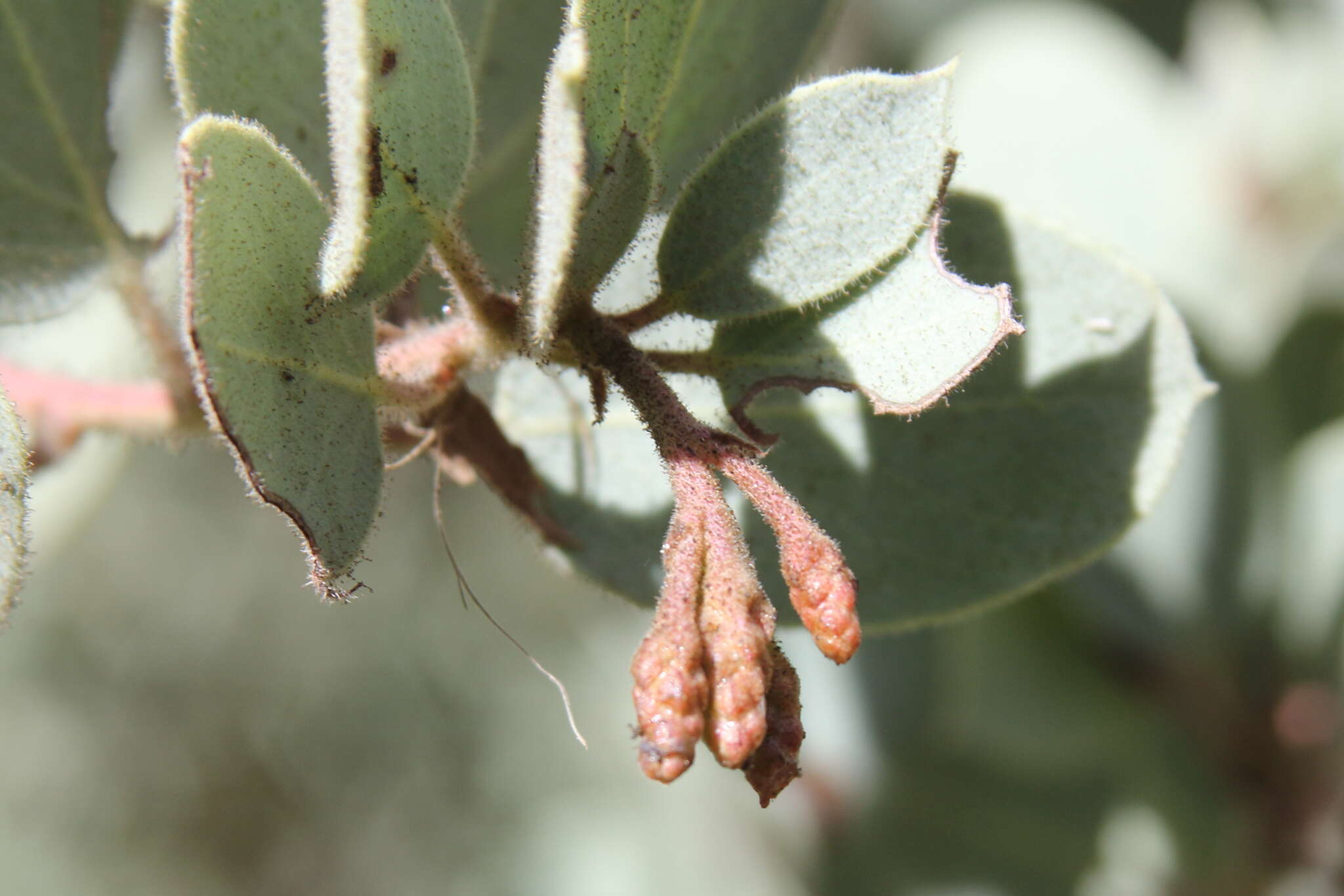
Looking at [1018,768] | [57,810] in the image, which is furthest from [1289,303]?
[57,810]

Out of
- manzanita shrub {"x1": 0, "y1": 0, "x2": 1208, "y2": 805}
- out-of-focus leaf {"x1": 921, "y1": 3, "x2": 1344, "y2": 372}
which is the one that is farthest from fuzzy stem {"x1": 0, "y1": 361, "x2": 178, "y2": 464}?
out-of-focus leaf {"x1": 921, "y1": 3, "x2": 1344, "y2": 372}

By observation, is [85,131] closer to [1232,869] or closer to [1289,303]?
[1289,303]

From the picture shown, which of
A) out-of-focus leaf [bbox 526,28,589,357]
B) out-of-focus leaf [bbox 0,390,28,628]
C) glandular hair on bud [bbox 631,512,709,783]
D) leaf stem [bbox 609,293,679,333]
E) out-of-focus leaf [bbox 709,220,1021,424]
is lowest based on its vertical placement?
out-of-focus leaf [bbox 0,390,28,628]

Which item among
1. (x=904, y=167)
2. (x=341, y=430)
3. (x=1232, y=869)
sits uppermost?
(x=904, y=167)

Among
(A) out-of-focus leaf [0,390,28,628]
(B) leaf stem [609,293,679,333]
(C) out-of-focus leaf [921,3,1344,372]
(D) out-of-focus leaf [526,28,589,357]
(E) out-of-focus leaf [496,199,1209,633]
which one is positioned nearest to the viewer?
(D) out-of-focus leaf [526,28,589,357]

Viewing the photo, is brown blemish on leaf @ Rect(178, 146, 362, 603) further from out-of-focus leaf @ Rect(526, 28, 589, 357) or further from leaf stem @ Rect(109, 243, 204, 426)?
leaf stem @ Rect(109, 243, 204, 426)

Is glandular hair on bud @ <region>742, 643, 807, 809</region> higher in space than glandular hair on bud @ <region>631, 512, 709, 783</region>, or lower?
lower

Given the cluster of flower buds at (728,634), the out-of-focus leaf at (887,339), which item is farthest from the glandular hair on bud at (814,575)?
the out-of-focus leaf at (887,339)

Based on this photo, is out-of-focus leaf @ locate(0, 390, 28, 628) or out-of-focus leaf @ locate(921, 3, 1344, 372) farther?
out-of-focus leaf @ locate(921, 3, 1344, 372)

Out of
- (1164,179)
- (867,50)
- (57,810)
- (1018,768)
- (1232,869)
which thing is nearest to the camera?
(1232,869)
